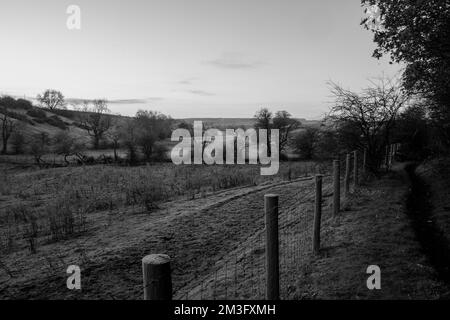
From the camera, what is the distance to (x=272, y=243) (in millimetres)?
4281

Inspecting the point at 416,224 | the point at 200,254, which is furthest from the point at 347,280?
the point at 416,224

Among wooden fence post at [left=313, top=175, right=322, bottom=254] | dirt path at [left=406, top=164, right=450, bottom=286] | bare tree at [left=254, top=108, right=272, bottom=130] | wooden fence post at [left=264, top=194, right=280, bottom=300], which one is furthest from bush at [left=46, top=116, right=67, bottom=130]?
wooden fence post at [left=264, top=194, right=280, bottom=300]

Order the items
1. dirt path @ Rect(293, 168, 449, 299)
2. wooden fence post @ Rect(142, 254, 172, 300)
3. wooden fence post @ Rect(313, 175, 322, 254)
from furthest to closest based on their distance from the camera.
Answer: wooden fence post @ Rect(313, 175, 322, 254) → dirt path @ Rect(293, 168, 449, 299) → wooden fence post @ Rect(142, 254, 172, 300)

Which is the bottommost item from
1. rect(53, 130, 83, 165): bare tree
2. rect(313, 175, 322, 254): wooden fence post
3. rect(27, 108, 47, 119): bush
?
rect(313, 175, 322, 254): wooden fence post

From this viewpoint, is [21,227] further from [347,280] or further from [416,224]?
[416,224]

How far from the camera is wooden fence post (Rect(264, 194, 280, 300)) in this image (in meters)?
4.22

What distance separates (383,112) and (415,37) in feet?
16.9

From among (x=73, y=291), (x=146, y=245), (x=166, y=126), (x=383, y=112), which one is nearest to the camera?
(x=73, y=291)

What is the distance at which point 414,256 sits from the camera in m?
6.10

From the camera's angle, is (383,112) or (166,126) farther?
(166,126)

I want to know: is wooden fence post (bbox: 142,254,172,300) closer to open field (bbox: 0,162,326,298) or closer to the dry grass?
open field (bbox: 0,162,326,298)

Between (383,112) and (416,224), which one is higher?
(383,112)

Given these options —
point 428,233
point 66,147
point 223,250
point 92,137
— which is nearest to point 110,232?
point 223,250

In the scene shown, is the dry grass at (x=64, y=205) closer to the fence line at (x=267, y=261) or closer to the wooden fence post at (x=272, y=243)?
the fence line at (x=267, y=261)
